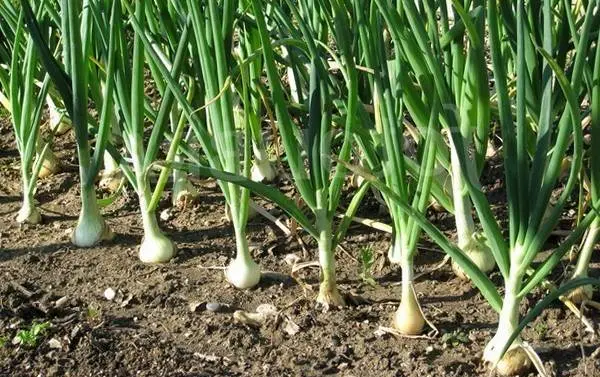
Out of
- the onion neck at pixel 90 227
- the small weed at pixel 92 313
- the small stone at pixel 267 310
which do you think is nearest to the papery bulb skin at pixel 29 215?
the onion neck at pixel 90 227

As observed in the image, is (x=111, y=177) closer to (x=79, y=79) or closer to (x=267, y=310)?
(x=79, y=79)

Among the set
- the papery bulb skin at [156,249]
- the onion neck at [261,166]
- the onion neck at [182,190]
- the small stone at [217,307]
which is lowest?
the small stone at [217,307]

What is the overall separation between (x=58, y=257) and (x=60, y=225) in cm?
23

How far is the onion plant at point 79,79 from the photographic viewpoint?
2.47 metres

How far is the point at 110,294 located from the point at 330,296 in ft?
1.85

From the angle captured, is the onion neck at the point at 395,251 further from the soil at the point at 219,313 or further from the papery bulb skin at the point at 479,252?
the papery bulb skin at the point at 479,252

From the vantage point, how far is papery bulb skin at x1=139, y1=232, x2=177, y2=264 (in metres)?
2.65

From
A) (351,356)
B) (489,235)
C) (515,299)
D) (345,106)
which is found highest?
(345,106)

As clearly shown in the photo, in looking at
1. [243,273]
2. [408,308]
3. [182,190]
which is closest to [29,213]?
[182,190]

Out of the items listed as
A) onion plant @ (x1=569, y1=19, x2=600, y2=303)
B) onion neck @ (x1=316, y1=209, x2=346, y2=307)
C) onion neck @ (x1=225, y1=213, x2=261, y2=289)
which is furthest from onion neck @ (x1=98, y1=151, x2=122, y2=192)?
onion plant @ (x1=569, y1=19, x2=600, y2=303)

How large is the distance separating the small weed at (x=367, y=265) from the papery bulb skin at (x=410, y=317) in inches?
8.1

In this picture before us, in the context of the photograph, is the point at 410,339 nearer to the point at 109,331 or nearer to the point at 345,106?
the point at 345,106

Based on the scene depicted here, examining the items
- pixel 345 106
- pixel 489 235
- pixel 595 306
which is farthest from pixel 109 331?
pixel 595 306

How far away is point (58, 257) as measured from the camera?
2.72m
